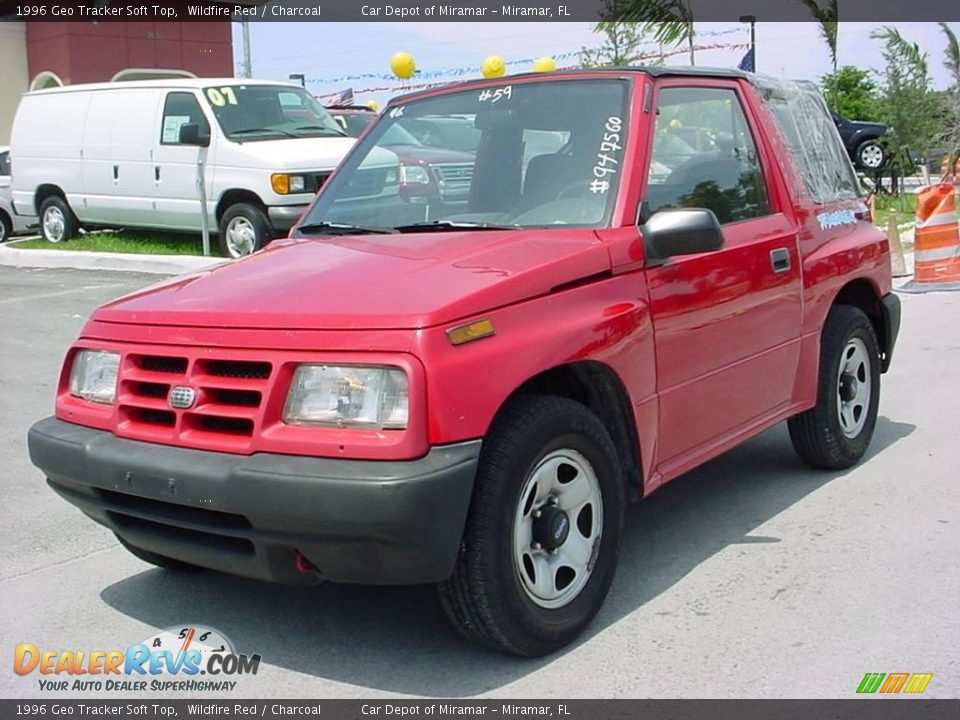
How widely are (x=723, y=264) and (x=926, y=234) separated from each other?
8044 millimetres

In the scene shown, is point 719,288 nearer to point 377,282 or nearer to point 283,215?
point 377,282

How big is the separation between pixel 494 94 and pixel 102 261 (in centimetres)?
1000

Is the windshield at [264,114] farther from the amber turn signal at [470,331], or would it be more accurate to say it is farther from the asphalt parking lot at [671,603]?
the amber turn signal at [470,331]

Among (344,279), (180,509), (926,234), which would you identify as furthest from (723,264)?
(926,234)

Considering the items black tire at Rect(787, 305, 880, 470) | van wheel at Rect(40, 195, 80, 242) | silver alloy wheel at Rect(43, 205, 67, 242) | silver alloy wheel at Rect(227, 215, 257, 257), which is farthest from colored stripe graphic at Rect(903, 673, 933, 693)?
silver alloy wheel at Rect(43, 205, 67, 242)

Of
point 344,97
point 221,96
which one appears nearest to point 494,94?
point 221,96

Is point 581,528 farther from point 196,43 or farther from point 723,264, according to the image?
point 196,43

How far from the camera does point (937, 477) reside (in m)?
5.54

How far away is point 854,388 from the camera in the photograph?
18.8 feet

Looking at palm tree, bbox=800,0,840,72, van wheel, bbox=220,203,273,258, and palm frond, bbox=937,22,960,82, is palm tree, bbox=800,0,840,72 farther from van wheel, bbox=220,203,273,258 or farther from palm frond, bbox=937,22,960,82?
van wheel, bbox=220,203,273,258

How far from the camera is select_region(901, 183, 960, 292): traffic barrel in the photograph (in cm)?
1161

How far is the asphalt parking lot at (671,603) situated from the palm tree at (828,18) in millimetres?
15234

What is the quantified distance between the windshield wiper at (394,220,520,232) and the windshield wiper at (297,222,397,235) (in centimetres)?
7

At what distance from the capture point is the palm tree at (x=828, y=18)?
19.6 m
